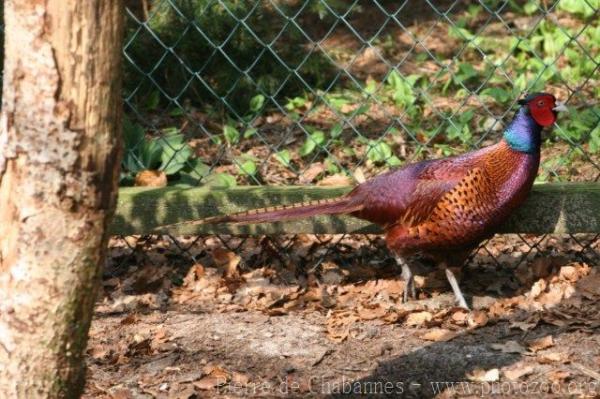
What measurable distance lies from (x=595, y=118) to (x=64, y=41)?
3.68 m

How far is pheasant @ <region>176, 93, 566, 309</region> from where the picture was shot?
3.80m

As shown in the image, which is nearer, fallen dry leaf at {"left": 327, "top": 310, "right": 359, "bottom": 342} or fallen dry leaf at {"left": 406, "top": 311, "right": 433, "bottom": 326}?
fallen dry leaf at {"left": 327, "top": 310, "right": 359, "bottom": 342}

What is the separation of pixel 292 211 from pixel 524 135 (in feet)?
3.15

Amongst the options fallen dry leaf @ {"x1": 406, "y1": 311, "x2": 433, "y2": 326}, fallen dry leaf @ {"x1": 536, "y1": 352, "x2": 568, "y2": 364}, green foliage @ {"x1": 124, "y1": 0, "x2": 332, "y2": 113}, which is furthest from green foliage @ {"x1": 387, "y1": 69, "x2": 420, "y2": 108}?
fallen dry leaf @ {"x1": 536, "y1": 352, "x2": 568, "y2": 364}

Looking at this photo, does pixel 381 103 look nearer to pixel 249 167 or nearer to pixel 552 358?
pixel 249 167

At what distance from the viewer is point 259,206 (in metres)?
4.11

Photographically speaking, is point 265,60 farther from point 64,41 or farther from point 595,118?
point 64,41

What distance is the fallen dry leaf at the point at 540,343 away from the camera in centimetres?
341

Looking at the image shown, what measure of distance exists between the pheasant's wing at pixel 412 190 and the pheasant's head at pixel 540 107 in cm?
30

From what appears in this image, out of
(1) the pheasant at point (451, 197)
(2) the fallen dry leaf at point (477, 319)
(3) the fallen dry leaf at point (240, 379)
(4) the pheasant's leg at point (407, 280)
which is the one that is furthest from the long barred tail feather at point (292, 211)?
(3) the fallen dry leaf at point (240, 379)

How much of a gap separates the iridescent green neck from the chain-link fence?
59 cm

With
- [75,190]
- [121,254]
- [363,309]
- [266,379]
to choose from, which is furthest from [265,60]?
[75,190]

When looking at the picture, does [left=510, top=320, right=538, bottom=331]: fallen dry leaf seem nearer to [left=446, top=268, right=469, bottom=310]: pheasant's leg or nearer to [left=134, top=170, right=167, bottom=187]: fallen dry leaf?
[left=446, top=268, right=469, bottom=310]: pheasant's leg

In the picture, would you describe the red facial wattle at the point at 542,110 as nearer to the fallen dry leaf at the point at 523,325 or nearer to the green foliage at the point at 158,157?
the fallen dry leaf at the point at 523,325
